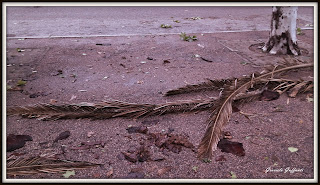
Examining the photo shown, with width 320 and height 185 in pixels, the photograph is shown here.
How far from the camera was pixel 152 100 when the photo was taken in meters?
3.52

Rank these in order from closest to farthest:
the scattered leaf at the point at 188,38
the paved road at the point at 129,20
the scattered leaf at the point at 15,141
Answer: the scattered leaf at the point at 15,141 < the scattered leaf at the point at 188,38 < the paved road at the point at 129,20

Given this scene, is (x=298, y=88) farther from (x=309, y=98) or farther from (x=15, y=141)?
(x=15, y=141)

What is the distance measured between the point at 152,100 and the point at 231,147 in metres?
1.25

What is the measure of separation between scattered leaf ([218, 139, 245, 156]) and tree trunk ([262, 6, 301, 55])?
3.15m

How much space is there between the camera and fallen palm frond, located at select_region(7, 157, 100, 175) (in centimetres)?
228

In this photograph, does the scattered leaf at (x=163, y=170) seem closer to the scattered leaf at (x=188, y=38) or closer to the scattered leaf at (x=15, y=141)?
the scattered leaf at (x=15, y=141)

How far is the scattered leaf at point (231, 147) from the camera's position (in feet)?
8.26

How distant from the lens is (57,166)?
233 centimetres

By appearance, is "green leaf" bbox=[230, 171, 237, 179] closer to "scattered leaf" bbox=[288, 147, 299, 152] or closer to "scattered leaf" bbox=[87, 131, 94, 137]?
"scattered leaf" bbox=[288, 147, 299, 152]

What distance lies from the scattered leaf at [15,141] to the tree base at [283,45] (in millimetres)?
4242

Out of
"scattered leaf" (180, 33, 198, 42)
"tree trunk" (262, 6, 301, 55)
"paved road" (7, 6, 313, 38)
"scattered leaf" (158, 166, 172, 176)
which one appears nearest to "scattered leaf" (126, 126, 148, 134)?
"scattered leaf" (158, 166, 172, 176)

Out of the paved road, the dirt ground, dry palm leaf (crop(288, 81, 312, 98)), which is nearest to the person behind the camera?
the dirt ground

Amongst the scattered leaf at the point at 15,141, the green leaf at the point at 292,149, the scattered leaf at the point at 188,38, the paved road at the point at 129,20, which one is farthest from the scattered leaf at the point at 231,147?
the paved road at the point at 129,20

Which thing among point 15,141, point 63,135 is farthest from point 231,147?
point 15,141
